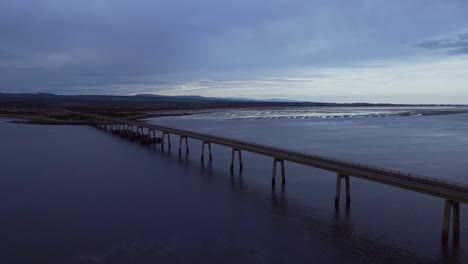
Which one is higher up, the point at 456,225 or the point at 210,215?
the point at 456,225

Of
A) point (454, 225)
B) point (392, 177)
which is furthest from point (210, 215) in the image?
point (454, 225)

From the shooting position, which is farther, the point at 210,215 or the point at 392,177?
the point at 210,215

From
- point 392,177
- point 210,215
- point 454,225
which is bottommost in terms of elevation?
point 210,215

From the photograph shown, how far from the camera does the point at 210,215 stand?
21.5 metres

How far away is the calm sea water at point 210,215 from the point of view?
16.3m

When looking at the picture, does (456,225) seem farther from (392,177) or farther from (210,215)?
(210,215)

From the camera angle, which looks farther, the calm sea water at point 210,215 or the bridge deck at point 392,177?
the bridge deck at point 392,177

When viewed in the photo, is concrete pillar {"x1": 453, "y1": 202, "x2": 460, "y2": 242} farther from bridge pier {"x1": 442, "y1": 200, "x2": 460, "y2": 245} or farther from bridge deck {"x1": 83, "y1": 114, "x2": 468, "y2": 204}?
bridge deck {"x1": 83, "y1": 114, "x2": 468, "y2": 204}

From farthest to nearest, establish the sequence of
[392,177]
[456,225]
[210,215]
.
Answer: [210,215]
[392,177]
[456,225]

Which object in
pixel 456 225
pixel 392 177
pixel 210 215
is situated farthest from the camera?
pixel 210 215

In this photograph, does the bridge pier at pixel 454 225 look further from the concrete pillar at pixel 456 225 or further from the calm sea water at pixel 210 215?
the calm sea water at pixel 210 215

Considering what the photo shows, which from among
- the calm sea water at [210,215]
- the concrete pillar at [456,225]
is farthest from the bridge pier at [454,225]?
the calm sea water at [210,215]

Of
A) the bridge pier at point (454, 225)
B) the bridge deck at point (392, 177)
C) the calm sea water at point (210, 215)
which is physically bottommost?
the calm sea water at point (210, 215)

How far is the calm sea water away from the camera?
16.3 metres
